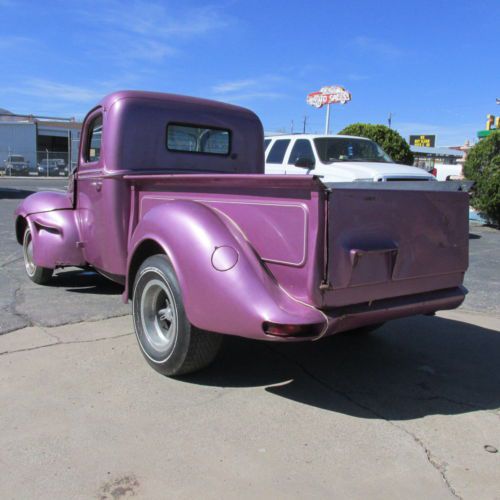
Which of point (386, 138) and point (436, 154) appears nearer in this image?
point (386, 138)

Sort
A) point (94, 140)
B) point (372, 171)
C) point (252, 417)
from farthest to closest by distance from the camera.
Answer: point (372, 171)
point (94, 140)
point (252, 417)

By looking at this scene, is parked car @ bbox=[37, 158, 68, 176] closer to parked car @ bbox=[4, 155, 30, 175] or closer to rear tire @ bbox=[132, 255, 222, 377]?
parked car @ bbox=[4, 155, 30, 175]

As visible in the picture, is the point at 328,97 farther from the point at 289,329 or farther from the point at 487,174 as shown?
the point at 289,329

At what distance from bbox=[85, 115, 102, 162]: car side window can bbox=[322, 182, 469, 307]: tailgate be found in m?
2.82

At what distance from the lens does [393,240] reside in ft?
10.4

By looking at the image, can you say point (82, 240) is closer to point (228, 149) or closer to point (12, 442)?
point (228, 149)

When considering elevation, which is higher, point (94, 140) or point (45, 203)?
point (94, 140)

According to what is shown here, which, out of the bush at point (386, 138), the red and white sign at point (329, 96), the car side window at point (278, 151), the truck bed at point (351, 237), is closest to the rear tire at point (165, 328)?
the truck bed at point (351, 237)

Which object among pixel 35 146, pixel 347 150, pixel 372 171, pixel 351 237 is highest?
pixel 35 146

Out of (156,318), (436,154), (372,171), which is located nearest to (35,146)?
(436,154)

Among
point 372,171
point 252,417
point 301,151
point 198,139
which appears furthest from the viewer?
point 301,151

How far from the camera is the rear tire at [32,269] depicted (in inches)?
239

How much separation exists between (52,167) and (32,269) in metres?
38.4

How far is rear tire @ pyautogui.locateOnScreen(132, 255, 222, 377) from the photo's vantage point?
11.2ft
